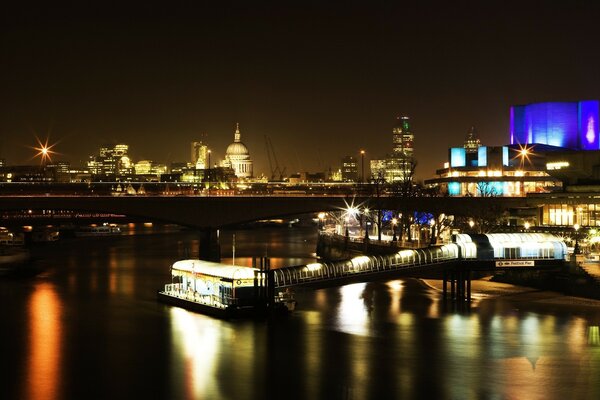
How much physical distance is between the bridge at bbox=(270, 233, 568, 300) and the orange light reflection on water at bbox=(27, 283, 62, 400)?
577 inches

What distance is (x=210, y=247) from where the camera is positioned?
286ft

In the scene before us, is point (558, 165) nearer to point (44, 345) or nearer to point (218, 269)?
point (218, 269)

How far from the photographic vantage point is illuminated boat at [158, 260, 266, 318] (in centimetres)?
4869

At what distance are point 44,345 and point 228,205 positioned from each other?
4636cm

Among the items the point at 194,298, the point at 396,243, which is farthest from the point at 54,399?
the point at 396,243

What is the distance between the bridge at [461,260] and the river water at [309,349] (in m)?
1.96

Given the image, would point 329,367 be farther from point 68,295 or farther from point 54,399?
point 68,295

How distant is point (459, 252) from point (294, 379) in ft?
74.2

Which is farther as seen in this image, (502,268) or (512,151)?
(512,151)

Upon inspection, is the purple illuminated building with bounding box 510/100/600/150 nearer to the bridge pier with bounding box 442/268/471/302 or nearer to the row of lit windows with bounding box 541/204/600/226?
the row of lit windows with bounding box 541/204/600/226

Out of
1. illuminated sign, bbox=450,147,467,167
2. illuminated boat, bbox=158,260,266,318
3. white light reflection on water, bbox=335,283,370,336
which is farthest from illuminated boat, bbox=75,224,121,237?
illuminated boat, bbox=158,260,266,318

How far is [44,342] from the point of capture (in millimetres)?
43969

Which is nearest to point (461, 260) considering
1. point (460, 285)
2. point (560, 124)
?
point (460, 285)

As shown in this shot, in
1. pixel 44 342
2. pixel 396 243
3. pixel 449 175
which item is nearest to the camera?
pixel 44 342
